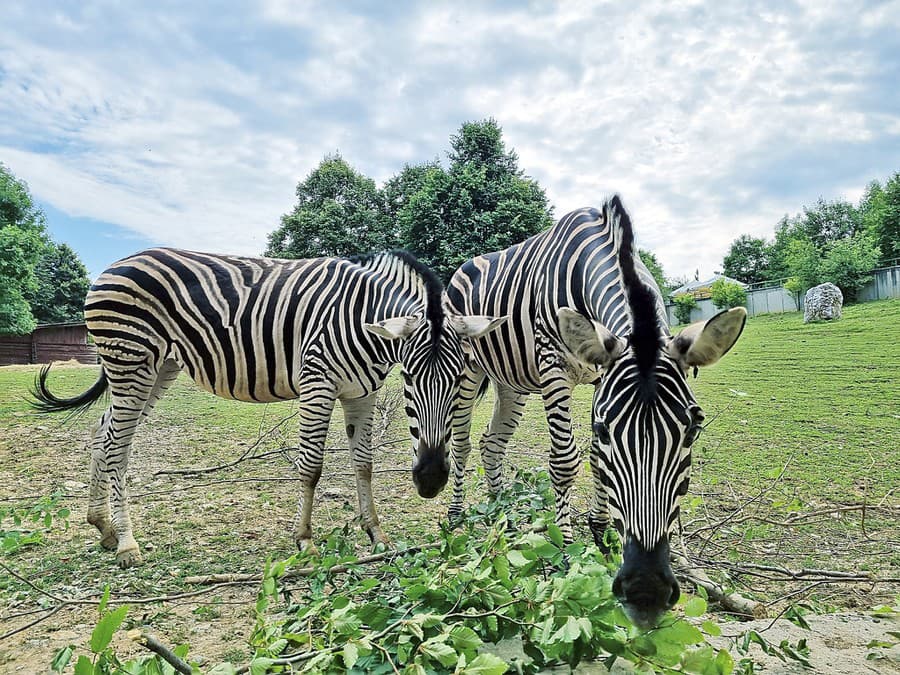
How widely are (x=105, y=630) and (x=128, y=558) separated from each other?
11.3 feet

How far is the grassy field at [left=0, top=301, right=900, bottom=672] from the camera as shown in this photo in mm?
3215

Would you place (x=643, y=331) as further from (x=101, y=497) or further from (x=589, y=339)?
(x=101, y=497)

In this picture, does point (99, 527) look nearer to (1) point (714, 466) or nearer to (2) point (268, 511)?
(2) point (268, 511)

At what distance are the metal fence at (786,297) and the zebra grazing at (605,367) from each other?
47.1ft

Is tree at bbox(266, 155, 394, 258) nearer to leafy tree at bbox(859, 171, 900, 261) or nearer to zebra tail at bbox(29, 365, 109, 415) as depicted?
zebra tail at bbox(29, 365, 109, 415)

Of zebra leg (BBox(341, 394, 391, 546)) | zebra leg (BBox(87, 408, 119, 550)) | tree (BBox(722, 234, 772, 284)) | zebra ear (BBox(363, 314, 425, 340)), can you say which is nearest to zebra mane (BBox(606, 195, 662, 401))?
zebra ear (BBox(363, 314, 425, 340))

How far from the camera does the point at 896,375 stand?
372 inches

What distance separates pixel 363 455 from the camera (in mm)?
4703

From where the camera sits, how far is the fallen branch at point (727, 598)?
2539mm

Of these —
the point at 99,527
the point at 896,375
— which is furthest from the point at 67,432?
the point at 896,375

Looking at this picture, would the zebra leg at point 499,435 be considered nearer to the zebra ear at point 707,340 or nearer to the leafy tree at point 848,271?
the zebra ear at point 707,340

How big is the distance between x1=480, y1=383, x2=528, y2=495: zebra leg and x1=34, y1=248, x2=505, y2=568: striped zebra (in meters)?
1.11

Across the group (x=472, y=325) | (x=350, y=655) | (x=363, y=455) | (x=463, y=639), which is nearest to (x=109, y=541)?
(x=363, y=455)

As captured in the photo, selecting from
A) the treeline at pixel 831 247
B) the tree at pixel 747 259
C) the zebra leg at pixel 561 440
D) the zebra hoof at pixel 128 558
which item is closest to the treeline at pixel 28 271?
the zebra hoof at pixel 128 558
